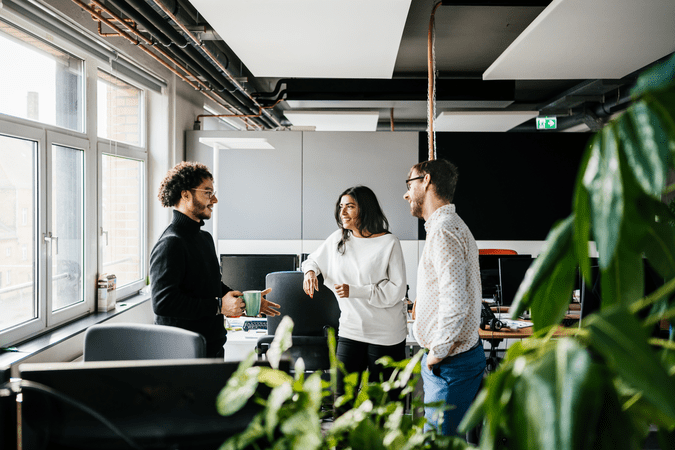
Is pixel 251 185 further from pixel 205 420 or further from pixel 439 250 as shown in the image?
pixel 205 420

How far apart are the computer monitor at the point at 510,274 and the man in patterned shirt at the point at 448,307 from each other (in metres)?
1.65

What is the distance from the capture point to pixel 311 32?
3025 millimetres

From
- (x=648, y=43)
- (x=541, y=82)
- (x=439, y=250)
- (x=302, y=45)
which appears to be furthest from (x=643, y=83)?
(x=541, y=82)

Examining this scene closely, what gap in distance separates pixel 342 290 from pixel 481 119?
11.7ft

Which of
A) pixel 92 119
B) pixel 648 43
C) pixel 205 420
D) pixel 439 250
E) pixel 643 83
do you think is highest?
pixel 648 43

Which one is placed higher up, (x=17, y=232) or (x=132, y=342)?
(x=17, y=232)

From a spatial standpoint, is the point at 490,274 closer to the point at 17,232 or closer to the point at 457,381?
the point at 457,381

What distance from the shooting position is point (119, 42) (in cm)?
369

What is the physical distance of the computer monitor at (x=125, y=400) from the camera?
0.82 m

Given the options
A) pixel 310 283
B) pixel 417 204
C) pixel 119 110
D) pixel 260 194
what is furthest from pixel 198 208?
Answer: pixel 260 194

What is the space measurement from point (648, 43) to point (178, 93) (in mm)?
3952

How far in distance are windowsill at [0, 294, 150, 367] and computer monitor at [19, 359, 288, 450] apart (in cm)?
184

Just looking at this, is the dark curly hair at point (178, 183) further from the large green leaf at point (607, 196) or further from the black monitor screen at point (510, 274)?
the black monitor screen at point (510, 274)

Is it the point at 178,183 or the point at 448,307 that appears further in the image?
the point at 178,183
